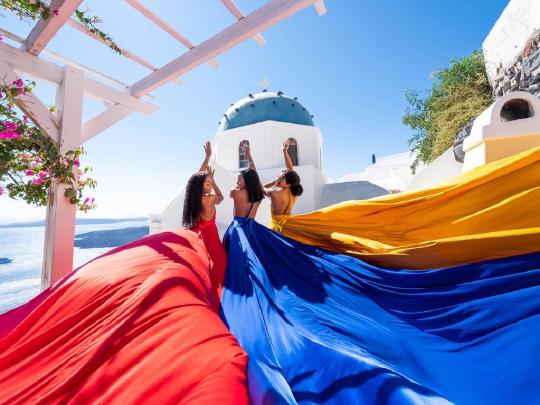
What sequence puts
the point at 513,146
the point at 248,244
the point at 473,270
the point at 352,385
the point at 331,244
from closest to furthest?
1. the point at 352,385
2. the point at 473,270
3. the point at 248,244
4. the point at 331,244
5. the point at 513,146

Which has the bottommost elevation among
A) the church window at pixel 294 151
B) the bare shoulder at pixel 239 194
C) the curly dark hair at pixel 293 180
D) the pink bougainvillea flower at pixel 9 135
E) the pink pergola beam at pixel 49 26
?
the bare shoulder at pixel 239 194

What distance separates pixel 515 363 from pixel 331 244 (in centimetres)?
161

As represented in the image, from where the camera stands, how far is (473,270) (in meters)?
1.63

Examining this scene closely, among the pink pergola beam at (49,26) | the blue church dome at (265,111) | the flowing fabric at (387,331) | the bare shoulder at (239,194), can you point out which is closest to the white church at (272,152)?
the blue church dome at (265,111)

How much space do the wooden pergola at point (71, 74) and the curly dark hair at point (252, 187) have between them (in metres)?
1.45

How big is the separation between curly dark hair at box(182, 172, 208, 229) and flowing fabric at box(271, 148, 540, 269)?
116 centimetres

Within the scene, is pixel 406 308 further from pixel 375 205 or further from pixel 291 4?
pixel 291 4

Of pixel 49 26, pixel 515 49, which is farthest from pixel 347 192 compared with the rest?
pixel 49 26

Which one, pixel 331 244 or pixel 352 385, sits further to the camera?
pixel 331 244

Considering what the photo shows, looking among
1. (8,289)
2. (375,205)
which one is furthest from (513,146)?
(8,289)

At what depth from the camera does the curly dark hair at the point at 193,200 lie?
2861 millimetres

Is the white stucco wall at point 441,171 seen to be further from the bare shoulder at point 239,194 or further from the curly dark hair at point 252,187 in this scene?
the bare shoulder at point 239,194

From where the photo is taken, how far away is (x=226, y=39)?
279 centimetres

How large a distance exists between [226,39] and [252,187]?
1702 millimetres
